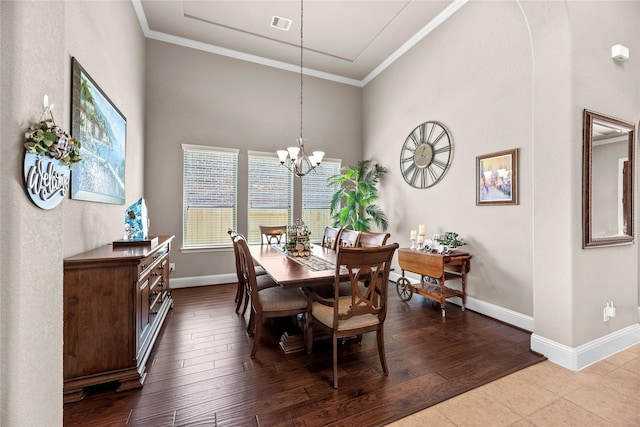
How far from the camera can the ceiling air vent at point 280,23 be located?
3.95m

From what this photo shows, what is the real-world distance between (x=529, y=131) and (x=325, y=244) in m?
2.79

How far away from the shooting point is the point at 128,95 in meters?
3.37

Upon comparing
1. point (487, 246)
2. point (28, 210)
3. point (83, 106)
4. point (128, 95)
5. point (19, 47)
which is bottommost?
point (487, 246)

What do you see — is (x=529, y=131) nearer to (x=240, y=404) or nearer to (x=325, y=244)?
(x=325, y=244)

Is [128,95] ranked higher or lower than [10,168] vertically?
higher

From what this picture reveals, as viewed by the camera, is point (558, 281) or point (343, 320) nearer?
point (343, 320)

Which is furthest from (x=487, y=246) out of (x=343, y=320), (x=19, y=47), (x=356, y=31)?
(x=19, y=47)

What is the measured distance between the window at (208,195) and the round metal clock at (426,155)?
9.88 ft

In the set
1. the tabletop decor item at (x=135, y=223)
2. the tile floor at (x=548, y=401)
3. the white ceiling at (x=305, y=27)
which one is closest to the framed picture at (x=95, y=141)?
the tabletop decor item at (x=135, y=223)

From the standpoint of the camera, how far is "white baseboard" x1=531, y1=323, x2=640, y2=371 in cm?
224

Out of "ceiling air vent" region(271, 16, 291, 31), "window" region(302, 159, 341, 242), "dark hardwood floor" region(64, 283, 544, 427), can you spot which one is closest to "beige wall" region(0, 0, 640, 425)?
"window" region(302, 159, 341, 242)

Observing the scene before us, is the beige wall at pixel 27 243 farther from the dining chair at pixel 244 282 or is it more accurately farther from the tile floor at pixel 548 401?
the dining chair at pixel 244 282

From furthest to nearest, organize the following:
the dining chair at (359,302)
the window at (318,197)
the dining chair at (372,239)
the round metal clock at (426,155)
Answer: the window at (318,197) < the round metal clock at (426,155) < the dining chair at (372,239) < the dining chair at (359,302)

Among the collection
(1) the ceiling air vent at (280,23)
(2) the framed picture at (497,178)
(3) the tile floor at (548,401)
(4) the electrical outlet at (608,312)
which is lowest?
(3) the tile floor at (548,401)
